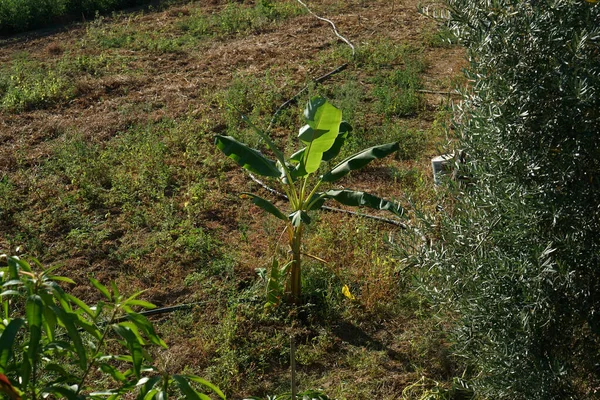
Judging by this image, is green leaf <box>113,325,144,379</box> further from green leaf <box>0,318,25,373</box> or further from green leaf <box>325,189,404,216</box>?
green leaf <box>325,189,404,216</box>

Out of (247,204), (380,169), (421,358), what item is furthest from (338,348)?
(380,169)

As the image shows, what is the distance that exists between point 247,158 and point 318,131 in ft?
1.93

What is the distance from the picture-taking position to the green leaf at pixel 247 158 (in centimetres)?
565

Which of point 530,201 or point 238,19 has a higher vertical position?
point 530,201

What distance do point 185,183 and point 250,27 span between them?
504 cm

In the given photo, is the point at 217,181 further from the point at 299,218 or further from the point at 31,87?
the point at 31,87

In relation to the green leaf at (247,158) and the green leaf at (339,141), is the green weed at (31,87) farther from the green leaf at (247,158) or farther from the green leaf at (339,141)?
the green leaf at (339,141)

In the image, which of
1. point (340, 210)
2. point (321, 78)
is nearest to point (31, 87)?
point (321, 78)

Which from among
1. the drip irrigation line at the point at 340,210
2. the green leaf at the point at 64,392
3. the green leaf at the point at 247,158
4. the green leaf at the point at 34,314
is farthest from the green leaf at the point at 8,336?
the drip irrigation line at the point at 340,210

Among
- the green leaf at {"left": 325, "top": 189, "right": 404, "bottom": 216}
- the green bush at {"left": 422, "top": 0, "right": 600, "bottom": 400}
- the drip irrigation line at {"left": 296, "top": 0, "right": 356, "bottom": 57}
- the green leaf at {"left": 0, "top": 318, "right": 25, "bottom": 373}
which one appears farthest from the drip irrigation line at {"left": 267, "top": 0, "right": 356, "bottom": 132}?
the green leaf at {"left": 0, "top": 318, "right": 25, "bottom": 373}

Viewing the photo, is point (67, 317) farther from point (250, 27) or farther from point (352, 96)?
point (250, 27)

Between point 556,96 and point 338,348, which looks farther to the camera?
point 338,348

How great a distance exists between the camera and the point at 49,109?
9250mm

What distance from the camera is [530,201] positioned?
149 inches
